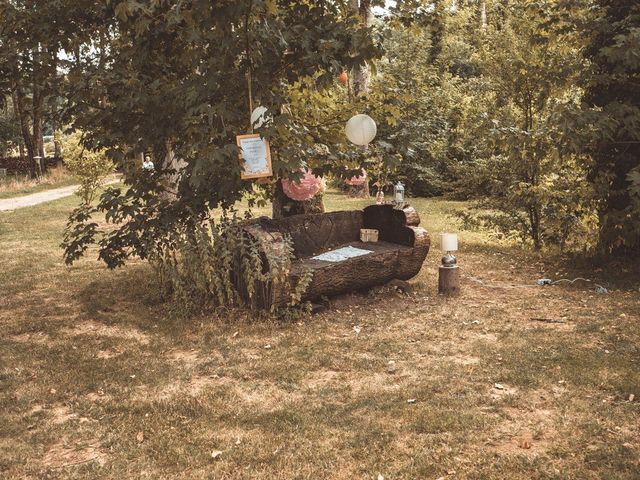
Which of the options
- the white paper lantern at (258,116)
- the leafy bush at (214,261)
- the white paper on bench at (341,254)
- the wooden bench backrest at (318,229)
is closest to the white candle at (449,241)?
the white paper on bench at (341,254)

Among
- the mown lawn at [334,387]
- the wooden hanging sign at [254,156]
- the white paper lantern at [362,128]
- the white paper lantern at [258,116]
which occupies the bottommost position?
the mown lawn at [334,387]

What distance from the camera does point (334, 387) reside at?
4.48m

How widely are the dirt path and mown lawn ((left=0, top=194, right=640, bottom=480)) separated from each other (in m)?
12.2

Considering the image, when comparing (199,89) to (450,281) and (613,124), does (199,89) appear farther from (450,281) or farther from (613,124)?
(613,124)

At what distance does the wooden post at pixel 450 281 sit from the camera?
7.01 meters

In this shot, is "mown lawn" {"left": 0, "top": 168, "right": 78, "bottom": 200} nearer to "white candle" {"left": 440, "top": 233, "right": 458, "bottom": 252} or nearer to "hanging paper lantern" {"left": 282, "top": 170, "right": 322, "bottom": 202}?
"hanging paper lantern" {"left": 282, "top": 170, "right": 322, "bottom": 202}

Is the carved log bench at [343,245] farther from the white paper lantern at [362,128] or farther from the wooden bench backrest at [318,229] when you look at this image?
the white paper lantern at [362,128]

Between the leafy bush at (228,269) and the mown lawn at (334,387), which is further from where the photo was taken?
the leafy bush at (228,269)

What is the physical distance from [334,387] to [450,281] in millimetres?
2951

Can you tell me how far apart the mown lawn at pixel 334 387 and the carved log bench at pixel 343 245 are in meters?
0.27

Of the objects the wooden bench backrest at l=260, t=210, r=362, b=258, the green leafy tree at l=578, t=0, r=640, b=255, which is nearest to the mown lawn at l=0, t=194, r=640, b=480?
the green leafy tree at l=578, t=0, r=640, b=255

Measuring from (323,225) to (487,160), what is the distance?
401 centimetres

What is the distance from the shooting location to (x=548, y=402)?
4102mm

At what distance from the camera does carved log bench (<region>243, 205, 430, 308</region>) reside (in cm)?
611
